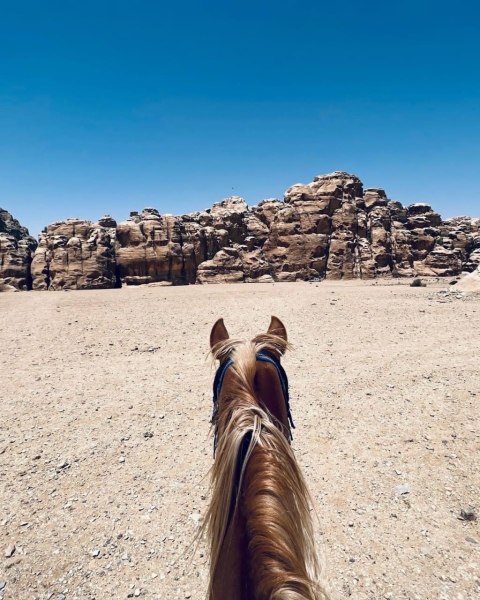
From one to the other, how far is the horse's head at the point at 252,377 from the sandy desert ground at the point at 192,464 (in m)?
1.91

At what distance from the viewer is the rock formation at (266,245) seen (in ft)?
105

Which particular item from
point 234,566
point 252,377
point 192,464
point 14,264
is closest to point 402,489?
point 192,464

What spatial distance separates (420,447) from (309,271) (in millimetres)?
34687

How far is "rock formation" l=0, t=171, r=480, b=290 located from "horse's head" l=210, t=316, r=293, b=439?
32.8m

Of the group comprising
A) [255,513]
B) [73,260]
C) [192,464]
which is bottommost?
[192,464]

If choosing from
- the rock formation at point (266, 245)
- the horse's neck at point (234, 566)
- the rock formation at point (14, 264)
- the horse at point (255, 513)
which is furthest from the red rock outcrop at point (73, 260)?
the horse's neck at point (234, 566)

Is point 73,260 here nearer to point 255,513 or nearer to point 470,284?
point 470,284

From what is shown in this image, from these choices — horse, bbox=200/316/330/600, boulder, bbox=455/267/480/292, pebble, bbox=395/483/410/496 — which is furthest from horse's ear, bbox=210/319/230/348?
boulder, bbox=455/267/480/292

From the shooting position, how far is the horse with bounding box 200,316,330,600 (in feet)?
3.39

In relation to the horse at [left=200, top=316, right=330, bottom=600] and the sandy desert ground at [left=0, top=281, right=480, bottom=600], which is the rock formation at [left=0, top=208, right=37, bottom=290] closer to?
the sandy desert ground at [left=0, top=281, right=480, bottom=600]

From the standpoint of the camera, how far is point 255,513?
1.15 meters

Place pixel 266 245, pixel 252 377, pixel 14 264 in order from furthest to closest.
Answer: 1. pixel 266 245
2. pixel 14 264
3. pixel 252 377

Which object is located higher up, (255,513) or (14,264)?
(14,264)

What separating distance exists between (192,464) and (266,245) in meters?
36.9
